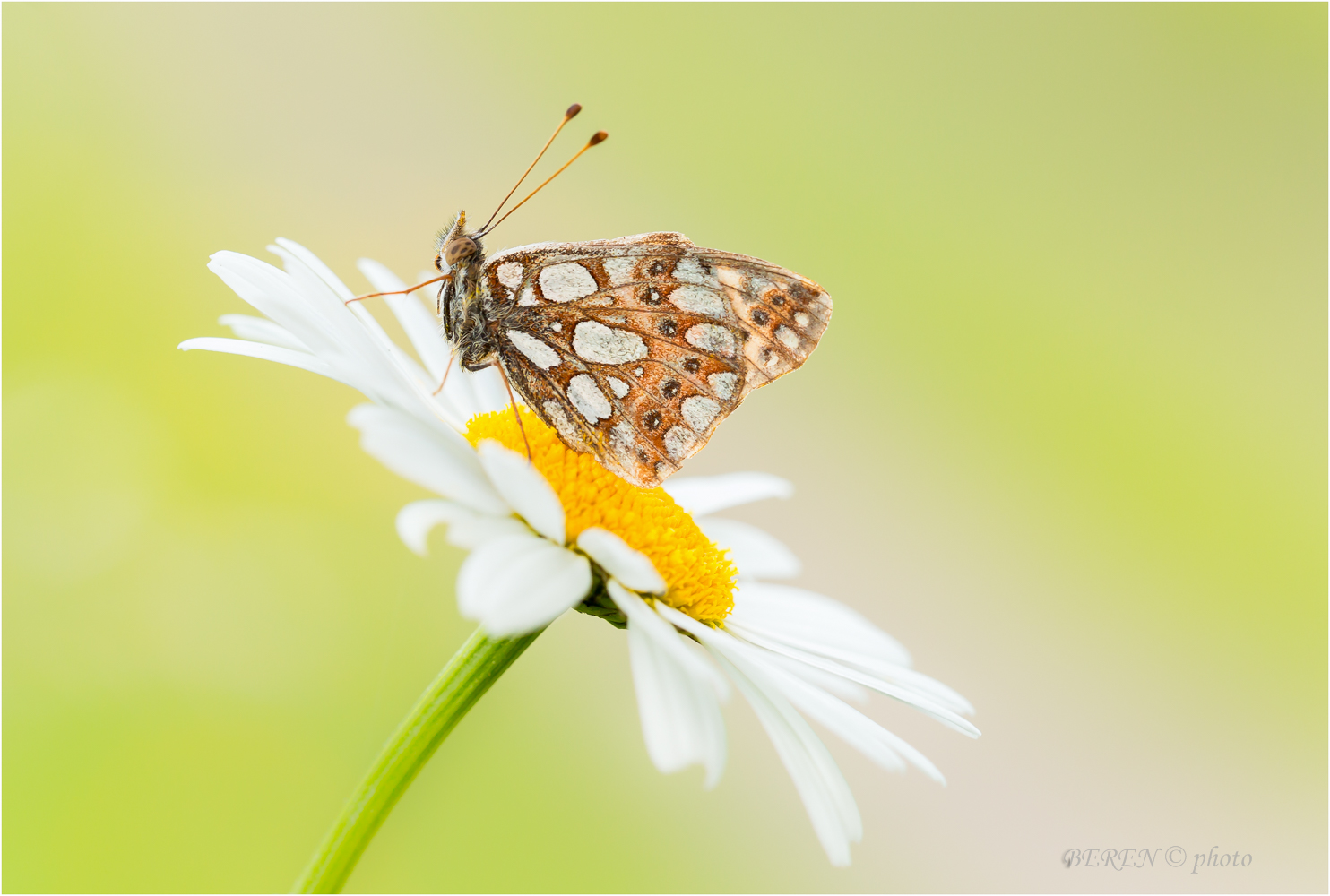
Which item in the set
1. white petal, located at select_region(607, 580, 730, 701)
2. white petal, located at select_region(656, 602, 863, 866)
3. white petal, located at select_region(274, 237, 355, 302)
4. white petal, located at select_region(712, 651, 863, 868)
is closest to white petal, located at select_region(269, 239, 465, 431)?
white petal, located at select_region(274, 237, 355, 302)

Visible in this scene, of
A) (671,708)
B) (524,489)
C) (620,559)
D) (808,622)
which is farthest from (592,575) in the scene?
(808,622)

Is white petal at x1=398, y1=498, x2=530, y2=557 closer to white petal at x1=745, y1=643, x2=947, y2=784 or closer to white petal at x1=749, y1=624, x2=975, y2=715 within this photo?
white petal at x1=745, y1=643, x2=947, y2=784

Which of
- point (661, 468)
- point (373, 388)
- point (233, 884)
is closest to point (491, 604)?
point (373, 388)

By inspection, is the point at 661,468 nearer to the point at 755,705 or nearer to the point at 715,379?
the point at 715,379

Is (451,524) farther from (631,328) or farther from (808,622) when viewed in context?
(808,622)

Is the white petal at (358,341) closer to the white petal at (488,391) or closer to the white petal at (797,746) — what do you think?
the white petal at (488,391)

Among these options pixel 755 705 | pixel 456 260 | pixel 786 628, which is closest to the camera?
pixel 755 705

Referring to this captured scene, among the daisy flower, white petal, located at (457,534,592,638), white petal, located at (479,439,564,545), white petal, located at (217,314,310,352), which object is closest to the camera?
white petal, located at (457,534,592,638)

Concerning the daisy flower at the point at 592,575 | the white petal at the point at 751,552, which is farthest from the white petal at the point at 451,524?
the white petal at the point at 751,552
